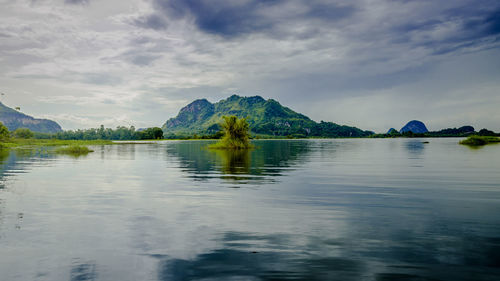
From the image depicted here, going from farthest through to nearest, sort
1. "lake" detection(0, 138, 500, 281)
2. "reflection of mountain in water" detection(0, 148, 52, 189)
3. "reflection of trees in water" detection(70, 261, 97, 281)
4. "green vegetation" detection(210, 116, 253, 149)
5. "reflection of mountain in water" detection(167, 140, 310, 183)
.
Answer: "green vegetation" detection(210, 116, 253, 149), "reflection of mountain in water" detection(0, 148, 52, 189), "reflection of mountain in water" detection(167, 140, 310, 183), "lake" detection(0, 138, 500, 281), "reflection of trees in water" detection(70, 261, 97, 281)

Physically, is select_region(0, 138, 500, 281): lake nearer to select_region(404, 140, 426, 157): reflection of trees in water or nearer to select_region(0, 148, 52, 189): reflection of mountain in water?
select_region(0, 148, 52, 189): reflection of mountain in water

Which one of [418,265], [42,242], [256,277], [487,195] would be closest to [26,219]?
[42,242]

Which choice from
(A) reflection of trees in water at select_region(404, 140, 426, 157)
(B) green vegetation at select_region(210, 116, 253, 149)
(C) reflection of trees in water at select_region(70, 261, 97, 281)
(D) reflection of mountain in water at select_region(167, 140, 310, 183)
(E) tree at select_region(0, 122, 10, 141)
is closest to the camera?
(C) reflection of trees in water at select_region(70, 261, 97, 281)

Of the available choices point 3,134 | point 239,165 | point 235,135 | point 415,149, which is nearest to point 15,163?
Result: point 239,165

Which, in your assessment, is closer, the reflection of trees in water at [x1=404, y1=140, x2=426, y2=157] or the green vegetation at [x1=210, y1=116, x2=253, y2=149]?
the reflection of trees in water at [x1=404, y1=140, x2=426, y2=157]

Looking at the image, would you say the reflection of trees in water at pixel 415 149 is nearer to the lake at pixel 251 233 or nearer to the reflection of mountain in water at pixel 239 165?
the reflection of mountain in water at pixel 239 165

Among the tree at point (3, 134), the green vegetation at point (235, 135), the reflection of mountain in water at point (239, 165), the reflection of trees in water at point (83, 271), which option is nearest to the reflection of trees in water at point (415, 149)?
the reflection of mountain in water at point (239, 165)

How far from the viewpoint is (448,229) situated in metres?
10.4

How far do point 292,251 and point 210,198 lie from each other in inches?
323

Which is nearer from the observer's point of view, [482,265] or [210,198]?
[482,265]

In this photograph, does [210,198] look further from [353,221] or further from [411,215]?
[411,215]

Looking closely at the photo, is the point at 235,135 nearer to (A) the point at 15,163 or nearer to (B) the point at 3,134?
(A) the point at 15,163

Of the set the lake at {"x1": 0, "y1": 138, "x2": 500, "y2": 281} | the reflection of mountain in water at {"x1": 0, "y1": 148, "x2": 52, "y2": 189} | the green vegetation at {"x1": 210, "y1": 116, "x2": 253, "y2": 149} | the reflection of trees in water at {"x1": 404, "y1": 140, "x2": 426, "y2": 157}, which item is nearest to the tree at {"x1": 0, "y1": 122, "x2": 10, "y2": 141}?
the reflection of mountain in water at {"x1": 0, "y1": 148, "x2": 52, "y2": 189}

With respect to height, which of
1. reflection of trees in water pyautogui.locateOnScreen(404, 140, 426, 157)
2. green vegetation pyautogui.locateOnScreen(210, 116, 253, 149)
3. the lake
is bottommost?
the lake
